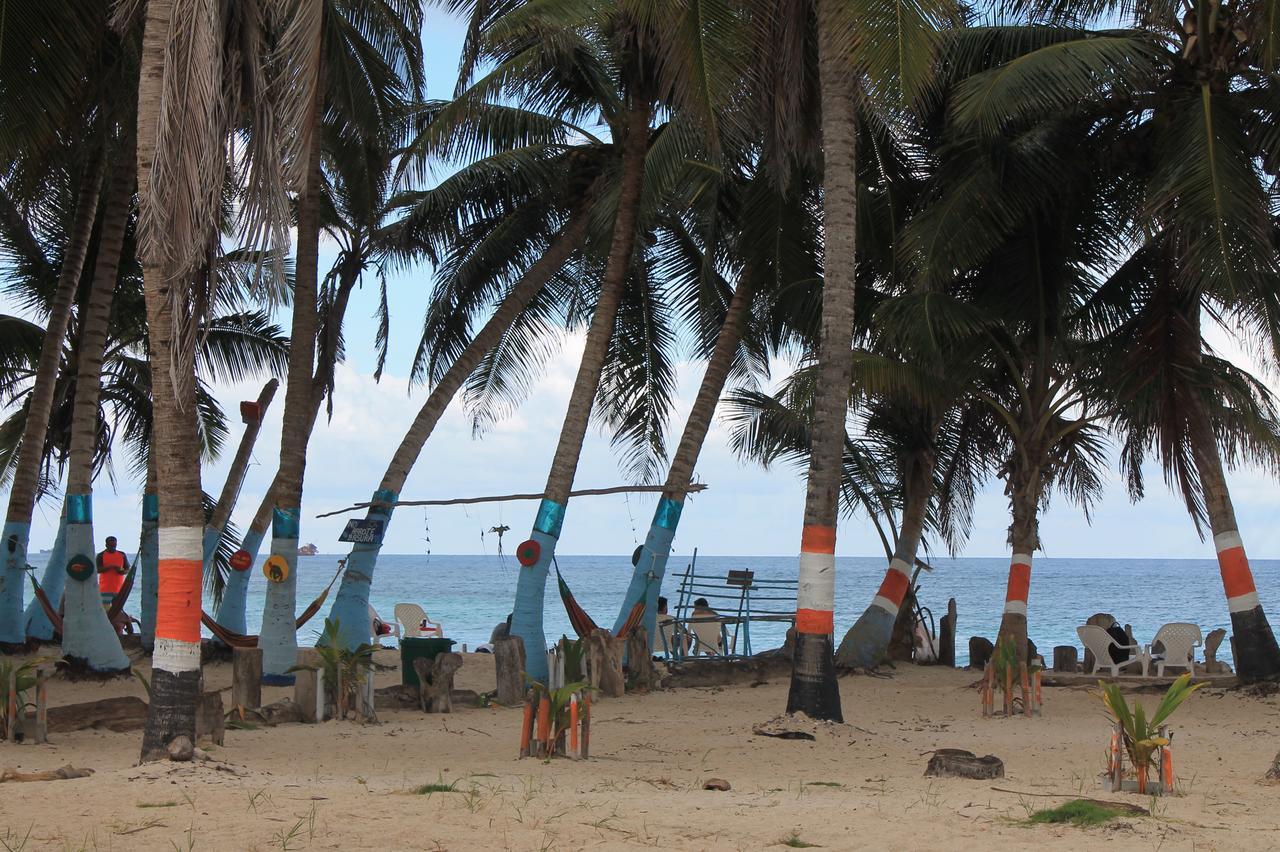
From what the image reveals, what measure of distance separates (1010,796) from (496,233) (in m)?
10.6

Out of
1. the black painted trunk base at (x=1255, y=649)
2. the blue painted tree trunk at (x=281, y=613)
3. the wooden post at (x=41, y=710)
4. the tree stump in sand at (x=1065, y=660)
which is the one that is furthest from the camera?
the tree stump in sand at (x=1065, y=660)

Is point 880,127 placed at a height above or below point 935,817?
above

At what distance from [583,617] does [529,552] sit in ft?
3.27

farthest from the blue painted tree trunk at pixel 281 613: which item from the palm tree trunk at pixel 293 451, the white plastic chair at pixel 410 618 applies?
the white plastic chair at pixel 410 618

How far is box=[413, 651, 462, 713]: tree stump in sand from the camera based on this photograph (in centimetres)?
1091

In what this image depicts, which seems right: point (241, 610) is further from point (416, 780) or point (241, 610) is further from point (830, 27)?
point (830, 27)

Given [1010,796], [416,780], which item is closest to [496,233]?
[416,780]

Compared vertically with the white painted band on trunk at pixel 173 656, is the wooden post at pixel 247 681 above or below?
below

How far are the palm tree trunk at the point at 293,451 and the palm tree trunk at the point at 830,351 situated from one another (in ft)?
16.5

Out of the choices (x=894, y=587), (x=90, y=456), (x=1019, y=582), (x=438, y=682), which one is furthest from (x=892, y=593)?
(x=90, y=456)

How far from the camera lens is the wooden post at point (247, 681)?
10167mm

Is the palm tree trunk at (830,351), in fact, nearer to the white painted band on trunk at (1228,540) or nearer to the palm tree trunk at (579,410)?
the palm tree trunk at (579,410)

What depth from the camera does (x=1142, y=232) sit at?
13.6m

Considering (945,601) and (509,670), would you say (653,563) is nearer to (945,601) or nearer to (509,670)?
(509,670)
